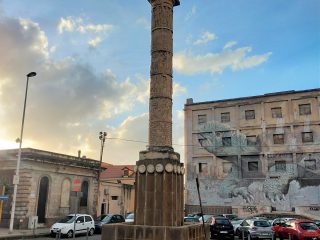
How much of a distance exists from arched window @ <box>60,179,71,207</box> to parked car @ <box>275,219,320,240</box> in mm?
18529

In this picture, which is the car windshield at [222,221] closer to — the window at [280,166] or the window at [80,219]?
the window at [80,219]

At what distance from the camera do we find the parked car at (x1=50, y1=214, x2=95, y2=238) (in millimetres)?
23875

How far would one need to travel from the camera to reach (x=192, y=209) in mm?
44938

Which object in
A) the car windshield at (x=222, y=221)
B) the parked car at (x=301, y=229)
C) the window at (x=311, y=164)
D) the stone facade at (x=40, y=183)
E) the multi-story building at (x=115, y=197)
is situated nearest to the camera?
the parked car at (x=301, y=229)

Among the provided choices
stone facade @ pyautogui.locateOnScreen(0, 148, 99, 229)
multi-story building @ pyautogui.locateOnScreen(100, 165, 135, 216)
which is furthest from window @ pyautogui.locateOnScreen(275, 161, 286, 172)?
stone facade @ pyautogui.locateOnScreen(0, 148, 99, 229)

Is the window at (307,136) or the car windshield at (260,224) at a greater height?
the window at (307,136)

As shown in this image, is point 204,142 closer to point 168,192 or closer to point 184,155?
point 184,155

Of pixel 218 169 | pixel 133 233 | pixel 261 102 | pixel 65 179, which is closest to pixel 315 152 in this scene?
pixel 261 102

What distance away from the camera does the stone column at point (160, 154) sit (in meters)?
14.1

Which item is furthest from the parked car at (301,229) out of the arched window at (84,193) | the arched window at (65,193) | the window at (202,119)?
the window at (202,119)

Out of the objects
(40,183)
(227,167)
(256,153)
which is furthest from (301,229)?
(227,167)

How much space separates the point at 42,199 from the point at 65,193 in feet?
8.93

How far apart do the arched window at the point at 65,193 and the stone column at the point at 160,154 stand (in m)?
18.9

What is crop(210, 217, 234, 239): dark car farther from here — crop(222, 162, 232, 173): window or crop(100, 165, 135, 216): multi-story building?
crop(222, 162, 232, 173): window
